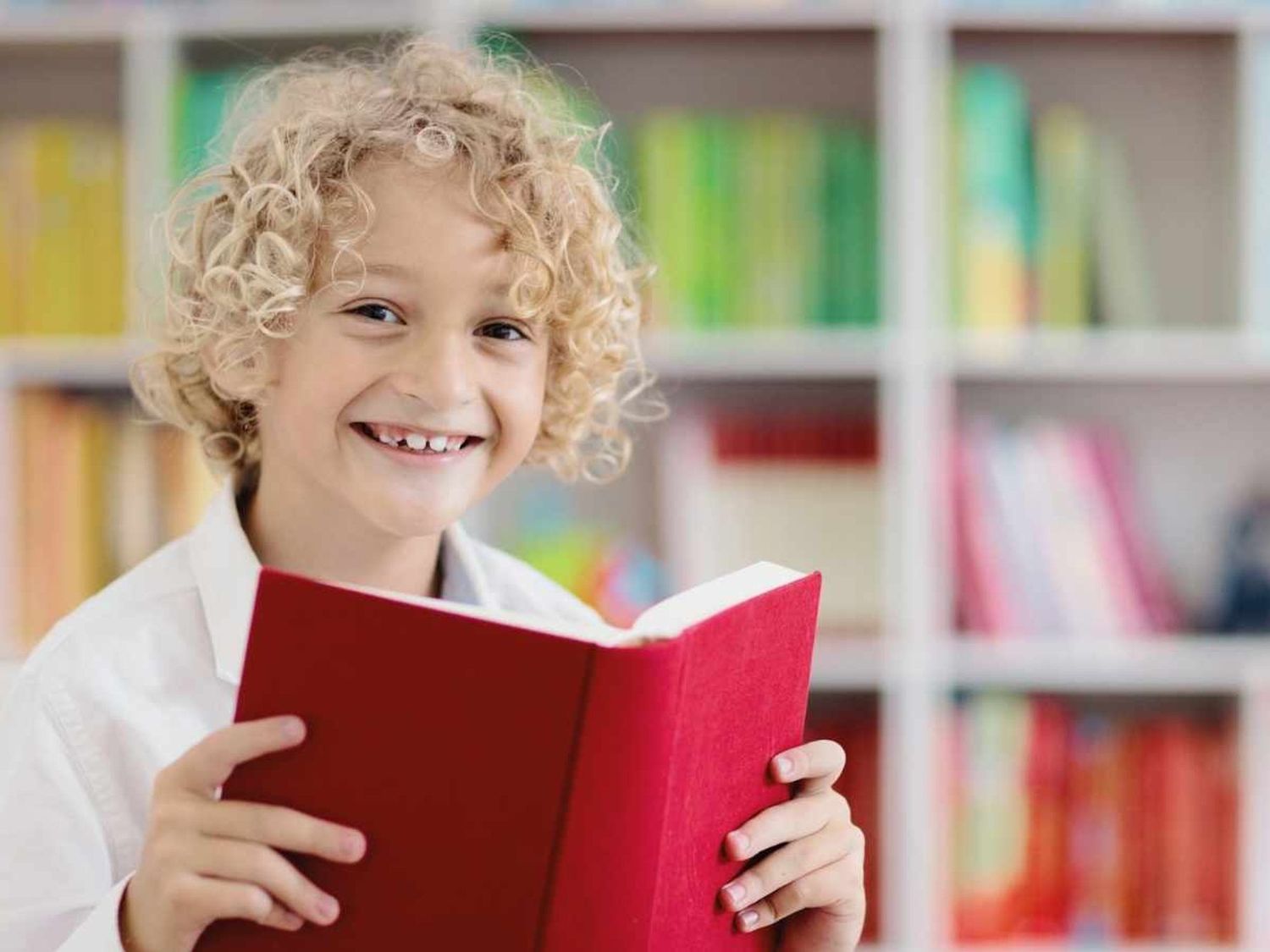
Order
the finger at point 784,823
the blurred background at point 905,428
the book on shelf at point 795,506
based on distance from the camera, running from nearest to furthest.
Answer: the finger at point 784,823, the blurred background at point 905,428, the book on shelf at point 795,506

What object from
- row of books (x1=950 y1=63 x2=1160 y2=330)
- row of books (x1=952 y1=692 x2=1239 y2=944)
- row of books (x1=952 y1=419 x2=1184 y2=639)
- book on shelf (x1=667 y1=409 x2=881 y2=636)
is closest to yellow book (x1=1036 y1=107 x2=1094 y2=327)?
row of books (x1=950 y1=63 x2=1160 y2=330)

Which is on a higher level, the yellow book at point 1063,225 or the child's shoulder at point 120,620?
the yellow book at point 1063,225

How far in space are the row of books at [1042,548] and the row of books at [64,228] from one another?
Result: 1211 millimetres

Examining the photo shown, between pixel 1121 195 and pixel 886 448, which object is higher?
pixel 1121 195

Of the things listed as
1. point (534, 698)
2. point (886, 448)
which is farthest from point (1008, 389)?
point (534, 698)

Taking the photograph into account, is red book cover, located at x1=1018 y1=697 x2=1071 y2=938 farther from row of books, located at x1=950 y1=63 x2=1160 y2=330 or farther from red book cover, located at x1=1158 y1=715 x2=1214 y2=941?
row of books, located at x1=950 y1=63 x2=1160 y2=330

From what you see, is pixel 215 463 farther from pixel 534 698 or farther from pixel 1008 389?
pixel 1008 389

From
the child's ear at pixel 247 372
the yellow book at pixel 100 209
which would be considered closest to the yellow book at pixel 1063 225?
the yellow book at pixel 100 209

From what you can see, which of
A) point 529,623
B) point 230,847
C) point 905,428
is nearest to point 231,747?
point 230,847

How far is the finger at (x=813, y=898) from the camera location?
89 cm

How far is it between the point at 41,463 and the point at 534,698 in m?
1.64

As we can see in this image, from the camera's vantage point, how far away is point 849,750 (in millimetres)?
2213

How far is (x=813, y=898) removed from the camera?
35.5 inches

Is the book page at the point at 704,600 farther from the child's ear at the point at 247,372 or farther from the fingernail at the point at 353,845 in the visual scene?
the child's ear at the point at 247,372
